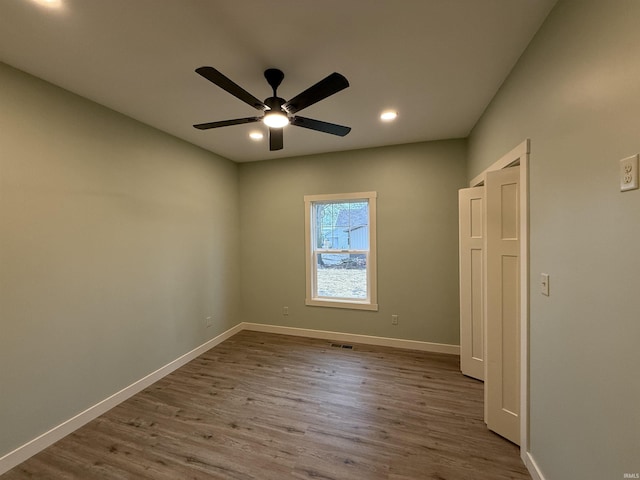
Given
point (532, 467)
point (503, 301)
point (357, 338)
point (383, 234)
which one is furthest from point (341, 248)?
point (532, 467)

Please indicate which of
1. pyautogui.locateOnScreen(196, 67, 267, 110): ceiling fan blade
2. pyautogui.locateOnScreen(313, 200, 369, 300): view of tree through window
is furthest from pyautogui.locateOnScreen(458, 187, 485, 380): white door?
pyautogui.locateOnScreen(196, 67, 267, 110): ceiling fan blade

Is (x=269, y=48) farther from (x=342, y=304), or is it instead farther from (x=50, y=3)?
(x=342, y=304)

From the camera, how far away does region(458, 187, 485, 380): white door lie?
8.87 ft

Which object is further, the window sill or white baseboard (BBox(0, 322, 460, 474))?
the window sill

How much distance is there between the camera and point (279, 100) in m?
1.81

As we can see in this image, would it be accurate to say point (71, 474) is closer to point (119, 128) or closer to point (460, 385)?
point (119, 128)

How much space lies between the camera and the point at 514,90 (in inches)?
73.0

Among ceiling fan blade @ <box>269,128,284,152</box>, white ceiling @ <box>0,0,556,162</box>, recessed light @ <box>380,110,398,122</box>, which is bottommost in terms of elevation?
ceiling fan blade @ <box>269,128,284,152</box>

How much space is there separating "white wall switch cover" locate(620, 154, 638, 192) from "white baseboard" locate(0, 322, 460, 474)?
1.70 m

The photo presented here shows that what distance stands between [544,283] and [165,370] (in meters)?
3.52

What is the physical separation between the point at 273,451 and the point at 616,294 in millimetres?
2121

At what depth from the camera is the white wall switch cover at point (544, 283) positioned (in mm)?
1460

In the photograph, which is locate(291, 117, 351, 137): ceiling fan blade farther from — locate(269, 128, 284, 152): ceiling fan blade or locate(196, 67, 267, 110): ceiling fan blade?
locate(196, 67, 267, 110): ceiling fan blade

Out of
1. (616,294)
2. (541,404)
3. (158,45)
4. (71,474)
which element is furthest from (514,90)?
(71,474)
